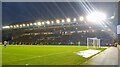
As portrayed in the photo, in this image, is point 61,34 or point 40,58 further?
point 61,34

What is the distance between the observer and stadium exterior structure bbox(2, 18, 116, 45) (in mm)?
67875

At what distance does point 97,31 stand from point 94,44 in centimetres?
3276

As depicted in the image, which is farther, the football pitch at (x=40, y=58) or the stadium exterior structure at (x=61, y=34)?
the stadium exterior structure at (x=61, y=34)

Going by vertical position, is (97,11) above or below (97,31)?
above

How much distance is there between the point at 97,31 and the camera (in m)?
70.2

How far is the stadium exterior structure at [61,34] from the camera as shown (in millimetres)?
67875

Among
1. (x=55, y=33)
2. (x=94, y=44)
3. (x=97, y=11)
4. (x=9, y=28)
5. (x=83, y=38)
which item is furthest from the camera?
(x=9, y=28)

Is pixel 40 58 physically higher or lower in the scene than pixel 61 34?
lower

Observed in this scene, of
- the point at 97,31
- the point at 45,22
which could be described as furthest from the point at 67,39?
the point at 45,22

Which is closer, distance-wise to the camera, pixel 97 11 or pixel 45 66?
pixel 45 66

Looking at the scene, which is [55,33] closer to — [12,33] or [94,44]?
[12,33]

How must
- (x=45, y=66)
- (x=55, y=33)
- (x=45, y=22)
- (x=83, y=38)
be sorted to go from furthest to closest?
(x=45, y=22)
(x=55, y=33)
(x=83, y=38)
(x=45, y=66)

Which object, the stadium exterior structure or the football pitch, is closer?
the football pitch

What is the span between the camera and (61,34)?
73750 mm
